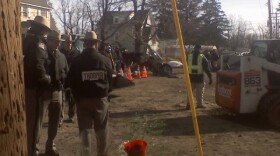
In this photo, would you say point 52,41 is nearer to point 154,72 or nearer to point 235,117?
point 235,117

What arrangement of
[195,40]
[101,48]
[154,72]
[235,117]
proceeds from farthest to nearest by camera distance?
[195,40], [154,72], [101,48], [235,117]

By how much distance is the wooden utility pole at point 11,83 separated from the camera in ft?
8.27

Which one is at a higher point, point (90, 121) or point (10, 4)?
point (10, 4)

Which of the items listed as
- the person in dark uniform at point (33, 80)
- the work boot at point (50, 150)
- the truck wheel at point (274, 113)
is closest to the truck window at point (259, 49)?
the truck wheel at point (274, 113)

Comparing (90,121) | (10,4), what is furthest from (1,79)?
(90,121)

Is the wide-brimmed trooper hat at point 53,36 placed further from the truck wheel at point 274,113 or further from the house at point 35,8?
the house at point 35,8

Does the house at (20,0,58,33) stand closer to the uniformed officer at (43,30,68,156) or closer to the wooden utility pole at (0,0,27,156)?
the uniformed officer at (43,30,68,156)

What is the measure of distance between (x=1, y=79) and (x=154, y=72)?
2461cm

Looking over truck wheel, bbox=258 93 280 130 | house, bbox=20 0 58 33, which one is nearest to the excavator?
truck wheel, bbox=258 93 280 130

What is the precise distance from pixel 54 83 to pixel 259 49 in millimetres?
5949

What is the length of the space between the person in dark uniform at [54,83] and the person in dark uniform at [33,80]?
0.16 m

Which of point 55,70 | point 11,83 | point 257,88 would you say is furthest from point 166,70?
point 11,83

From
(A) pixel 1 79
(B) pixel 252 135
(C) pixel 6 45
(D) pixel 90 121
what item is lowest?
(B) pixel 252 135

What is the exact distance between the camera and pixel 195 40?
60719mm
